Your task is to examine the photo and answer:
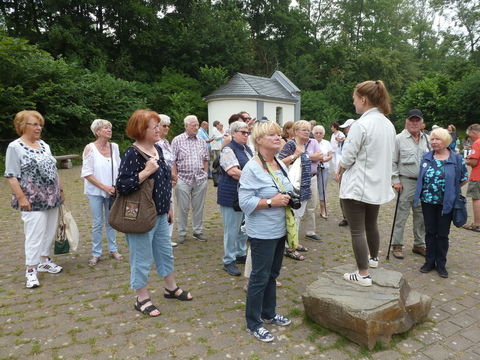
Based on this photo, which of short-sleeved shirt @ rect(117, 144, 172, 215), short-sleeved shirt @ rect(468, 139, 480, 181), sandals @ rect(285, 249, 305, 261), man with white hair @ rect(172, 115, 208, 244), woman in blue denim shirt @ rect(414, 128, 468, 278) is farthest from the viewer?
short-sleeved shirt @ rect(468, 139, 480, 181)

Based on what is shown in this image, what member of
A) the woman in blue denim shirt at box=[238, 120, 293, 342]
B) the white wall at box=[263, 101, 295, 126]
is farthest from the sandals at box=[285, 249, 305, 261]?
the white wall at box=[263, 101, 295, 126]

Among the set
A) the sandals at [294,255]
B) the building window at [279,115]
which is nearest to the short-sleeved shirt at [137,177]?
the sandals at [294,255]

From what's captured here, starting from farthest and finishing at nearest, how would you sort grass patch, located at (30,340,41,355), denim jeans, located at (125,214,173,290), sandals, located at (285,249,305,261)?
sandals, located at (285,249,305,261)
denim jeans, located at (125,214,173,290)
grass patch, located at (30,340,41,355)

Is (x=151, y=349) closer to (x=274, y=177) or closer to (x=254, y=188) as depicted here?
(x=254, y=188)

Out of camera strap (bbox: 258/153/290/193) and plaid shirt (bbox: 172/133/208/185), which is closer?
camera strap (bbox: 258/153/290/193)

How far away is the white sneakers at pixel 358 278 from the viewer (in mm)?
3557

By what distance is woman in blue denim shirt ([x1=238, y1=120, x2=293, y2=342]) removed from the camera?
3.02 metres

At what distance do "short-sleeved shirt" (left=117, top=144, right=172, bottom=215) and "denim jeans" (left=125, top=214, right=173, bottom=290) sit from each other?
21 cm

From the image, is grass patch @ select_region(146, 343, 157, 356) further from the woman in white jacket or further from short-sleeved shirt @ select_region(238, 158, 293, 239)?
the woman in white jacket

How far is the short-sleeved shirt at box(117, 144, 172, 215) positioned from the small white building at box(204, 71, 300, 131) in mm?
24977

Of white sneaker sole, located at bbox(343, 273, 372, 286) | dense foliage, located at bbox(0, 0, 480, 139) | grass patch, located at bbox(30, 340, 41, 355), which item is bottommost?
grass patch, located at bbox(30, 340, 41, 355)

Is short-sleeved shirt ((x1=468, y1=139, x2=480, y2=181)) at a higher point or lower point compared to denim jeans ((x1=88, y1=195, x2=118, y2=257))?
higher

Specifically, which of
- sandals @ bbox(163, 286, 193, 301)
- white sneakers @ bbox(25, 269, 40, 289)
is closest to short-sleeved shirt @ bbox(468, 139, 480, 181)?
sandals @ bbox(163, 286, 193, 301)

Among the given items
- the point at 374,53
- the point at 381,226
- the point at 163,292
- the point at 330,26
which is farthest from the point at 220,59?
the point at 163,292
